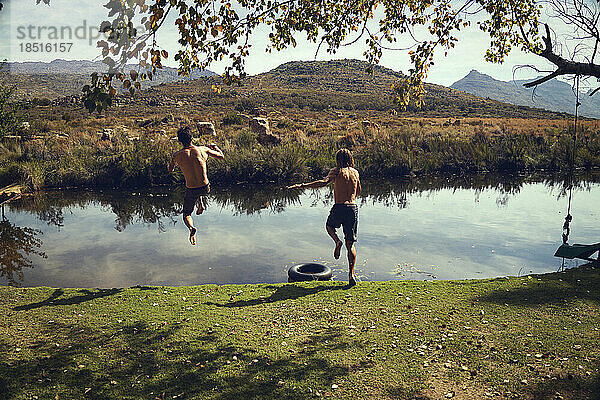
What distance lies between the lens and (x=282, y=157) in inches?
790

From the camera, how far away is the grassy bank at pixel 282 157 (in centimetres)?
1850

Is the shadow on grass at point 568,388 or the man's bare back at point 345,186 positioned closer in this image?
the shadow on grass at point 568,388

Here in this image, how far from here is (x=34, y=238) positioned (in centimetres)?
1107

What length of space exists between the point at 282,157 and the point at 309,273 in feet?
42.0

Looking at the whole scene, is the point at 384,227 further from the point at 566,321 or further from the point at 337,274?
the point at 566,321

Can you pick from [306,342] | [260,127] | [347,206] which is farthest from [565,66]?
[260,127]

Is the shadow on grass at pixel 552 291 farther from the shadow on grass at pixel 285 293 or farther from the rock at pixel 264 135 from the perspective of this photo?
the rock at pixel 264 135

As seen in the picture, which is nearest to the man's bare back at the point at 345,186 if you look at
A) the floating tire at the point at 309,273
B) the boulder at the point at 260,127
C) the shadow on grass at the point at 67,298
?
the floating tire at the point at 309,273

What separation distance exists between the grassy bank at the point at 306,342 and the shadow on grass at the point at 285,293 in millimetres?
15

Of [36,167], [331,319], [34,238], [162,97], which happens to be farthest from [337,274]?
[162,97]

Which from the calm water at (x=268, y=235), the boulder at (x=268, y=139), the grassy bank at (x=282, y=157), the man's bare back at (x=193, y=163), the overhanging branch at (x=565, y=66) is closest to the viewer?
the overhanging branch at (x=565, y=66)

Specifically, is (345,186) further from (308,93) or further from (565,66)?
(308,93)

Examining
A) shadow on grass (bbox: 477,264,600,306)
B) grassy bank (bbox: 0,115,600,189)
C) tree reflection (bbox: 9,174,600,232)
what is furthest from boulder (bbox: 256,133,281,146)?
shadow on grass (bbox: 477,264,600,306)

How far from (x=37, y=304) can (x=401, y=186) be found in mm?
15438
